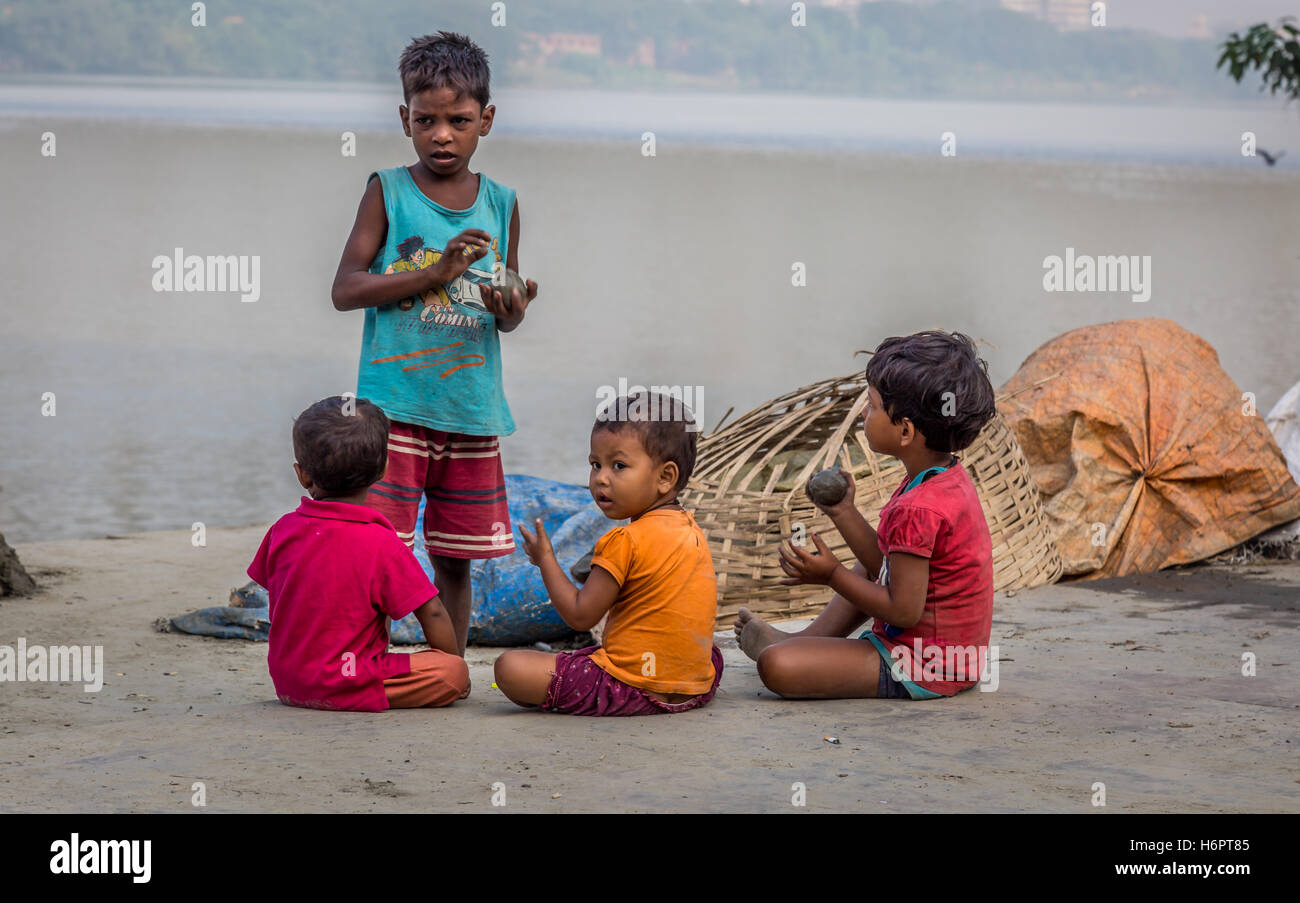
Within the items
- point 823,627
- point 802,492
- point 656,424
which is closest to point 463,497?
point 656,424

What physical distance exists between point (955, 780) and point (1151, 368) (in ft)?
12.7

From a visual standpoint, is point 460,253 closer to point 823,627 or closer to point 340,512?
point 340,512

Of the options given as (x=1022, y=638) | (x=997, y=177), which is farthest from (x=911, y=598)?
(x=997, y=177)

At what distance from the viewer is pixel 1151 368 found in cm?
680

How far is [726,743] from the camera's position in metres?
3.75

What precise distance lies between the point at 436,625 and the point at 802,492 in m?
2.05

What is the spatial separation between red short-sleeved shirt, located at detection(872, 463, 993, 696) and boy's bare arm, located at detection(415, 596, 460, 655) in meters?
1.18

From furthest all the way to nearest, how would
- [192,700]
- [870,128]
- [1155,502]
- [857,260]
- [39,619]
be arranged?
[870,128] < [857,260] < [1155,502] < [39,619] < [192,700]

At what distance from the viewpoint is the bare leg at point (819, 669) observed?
165 inches

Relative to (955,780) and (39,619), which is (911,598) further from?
(39,619)

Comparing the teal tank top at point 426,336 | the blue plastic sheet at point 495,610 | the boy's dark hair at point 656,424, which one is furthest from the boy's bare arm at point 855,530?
the blue plastic sheet at point 495,610

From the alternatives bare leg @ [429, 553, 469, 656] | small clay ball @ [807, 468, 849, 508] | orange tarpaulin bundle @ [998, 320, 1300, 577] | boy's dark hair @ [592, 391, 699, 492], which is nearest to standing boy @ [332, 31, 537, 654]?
bare leg @ [429, 553, 469, 656]

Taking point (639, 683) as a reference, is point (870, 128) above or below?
above

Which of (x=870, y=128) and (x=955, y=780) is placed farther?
(x=870, y=128)
